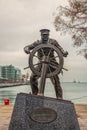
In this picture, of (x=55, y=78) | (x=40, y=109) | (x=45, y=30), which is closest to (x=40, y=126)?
(x=40, y=109)

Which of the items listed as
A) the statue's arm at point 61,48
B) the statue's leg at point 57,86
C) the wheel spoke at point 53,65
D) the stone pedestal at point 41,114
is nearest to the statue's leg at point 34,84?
the statue's leg at point 57,86

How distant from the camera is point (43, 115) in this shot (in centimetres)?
845

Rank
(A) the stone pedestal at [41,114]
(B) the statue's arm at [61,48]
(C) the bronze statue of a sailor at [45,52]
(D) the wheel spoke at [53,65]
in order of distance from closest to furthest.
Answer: (A) the stone pedestal at [41,114]
(D) the wheel spoke at [53,65]
(C) the bronze statue of a sailor at [45,52]
(B) the statue's arm at [61,48]

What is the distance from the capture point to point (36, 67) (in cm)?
952

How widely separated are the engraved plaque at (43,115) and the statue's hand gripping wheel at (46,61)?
40.6 inches

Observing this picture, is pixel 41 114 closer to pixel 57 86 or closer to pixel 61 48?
pixel 57 86

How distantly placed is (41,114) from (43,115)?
0.05 metres

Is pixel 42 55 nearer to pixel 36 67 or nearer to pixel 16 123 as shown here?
pixel 36 67

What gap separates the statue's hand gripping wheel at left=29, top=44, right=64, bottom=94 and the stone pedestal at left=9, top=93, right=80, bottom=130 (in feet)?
2.67

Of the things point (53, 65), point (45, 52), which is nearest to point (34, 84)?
point (53, 65)

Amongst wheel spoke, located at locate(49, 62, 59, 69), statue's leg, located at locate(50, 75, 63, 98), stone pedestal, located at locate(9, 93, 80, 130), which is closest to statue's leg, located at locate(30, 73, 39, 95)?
statue's leg, located at locate(50, 75, 63, 98)

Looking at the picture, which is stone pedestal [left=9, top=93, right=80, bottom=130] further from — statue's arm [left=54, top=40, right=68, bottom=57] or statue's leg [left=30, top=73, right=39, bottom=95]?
statue's arm [left=54, top=40, right=68, bottom=57]

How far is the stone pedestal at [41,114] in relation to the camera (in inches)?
330

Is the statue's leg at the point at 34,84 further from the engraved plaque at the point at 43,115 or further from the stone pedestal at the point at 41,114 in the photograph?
the engraved plaque at the point at 43,115
